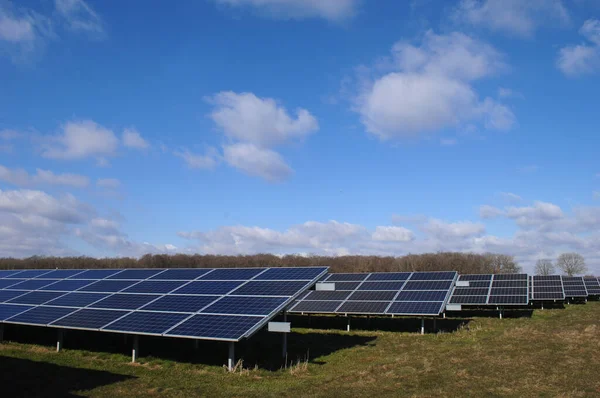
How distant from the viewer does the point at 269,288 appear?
20.7 meters

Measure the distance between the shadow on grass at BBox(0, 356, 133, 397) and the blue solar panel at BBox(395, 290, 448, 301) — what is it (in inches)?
702

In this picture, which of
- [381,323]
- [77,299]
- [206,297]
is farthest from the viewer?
[381,323]

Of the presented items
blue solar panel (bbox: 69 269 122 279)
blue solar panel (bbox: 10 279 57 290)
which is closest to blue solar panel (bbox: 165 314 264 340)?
blue solar panel (bbox: 69 269 122 279)

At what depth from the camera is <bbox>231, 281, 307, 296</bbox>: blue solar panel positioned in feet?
65.0

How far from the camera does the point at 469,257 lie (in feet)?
337

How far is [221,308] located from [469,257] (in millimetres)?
93323

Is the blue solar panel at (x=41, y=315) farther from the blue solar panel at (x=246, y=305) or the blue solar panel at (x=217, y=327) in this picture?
the blue solar panel at (x=246, y=305)

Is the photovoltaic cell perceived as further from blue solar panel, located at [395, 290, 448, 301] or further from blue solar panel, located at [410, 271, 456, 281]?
blue solar panel, located at [410, 271, 456, 281]

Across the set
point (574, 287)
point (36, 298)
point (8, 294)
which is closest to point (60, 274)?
point (8, 294)

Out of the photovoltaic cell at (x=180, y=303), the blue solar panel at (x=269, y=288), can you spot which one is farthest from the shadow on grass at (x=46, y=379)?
the blue solar panel at (x=269, y=288)

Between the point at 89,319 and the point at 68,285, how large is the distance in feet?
29.4

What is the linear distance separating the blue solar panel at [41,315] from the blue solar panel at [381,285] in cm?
1894

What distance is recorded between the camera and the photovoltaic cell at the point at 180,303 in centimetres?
1981

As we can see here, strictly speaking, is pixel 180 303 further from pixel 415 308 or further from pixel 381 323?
pixel 381 323
